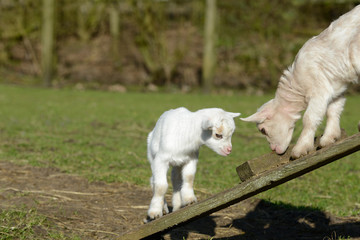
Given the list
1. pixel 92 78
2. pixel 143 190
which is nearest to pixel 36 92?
pixel 92 78

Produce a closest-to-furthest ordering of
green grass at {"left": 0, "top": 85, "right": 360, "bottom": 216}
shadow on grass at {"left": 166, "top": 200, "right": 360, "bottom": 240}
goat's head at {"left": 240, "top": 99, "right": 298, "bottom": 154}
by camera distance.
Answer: goat's head at {"left": 240, "top": 99, "right": 298, "bottom": 154}, shadow on grass at {"left": 166, "top": 200, "right": 360, "bottom": 240}, green grass at {"left": 0, "top": 85, "right": 360, "bottom": 216}

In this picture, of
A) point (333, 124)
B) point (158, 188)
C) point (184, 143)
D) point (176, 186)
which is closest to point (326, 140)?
point (333, 124)

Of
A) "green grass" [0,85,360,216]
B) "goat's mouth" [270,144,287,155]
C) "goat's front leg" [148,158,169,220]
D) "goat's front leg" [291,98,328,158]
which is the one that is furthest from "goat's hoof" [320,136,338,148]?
"green grass" [0,85,360,216]

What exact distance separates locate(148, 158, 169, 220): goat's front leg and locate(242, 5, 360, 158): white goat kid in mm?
913

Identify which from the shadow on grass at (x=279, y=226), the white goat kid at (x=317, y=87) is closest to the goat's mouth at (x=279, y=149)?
the white goat kid at (x=317, y=87)

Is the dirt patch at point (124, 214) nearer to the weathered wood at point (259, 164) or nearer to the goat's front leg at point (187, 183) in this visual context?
the goat's front leg at point (187, 183)

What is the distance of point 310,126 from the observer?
481 cm

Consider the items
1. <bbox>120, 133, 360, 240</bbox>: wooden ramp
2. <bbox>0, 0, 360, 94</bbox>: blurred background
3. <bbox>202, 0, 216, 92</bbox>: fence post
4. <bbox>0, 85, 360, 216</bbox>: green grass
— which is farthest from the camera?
<bbox>0, 0, 360, 94</bbox>: blurred background

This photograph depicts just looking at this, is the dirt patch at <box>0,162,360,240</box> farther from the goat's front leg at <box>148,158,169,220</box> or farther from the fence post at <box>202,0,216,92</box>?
the fence post at <box>202,0,216,92</box>

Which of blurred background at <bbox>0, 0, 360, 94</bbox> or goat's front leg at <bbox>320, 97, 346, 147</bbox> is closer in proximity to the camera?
goat's front leg at <bbox>320, 97, 346, 147</bbox>

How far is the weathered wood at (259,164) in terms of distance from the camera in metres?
4.62

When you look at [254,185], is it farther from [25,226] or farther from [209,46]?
[209,46]

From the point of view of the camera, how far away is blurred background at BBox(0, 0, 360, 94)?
20531 millimetres

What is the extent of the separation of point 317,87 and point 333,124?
407 millimetres
